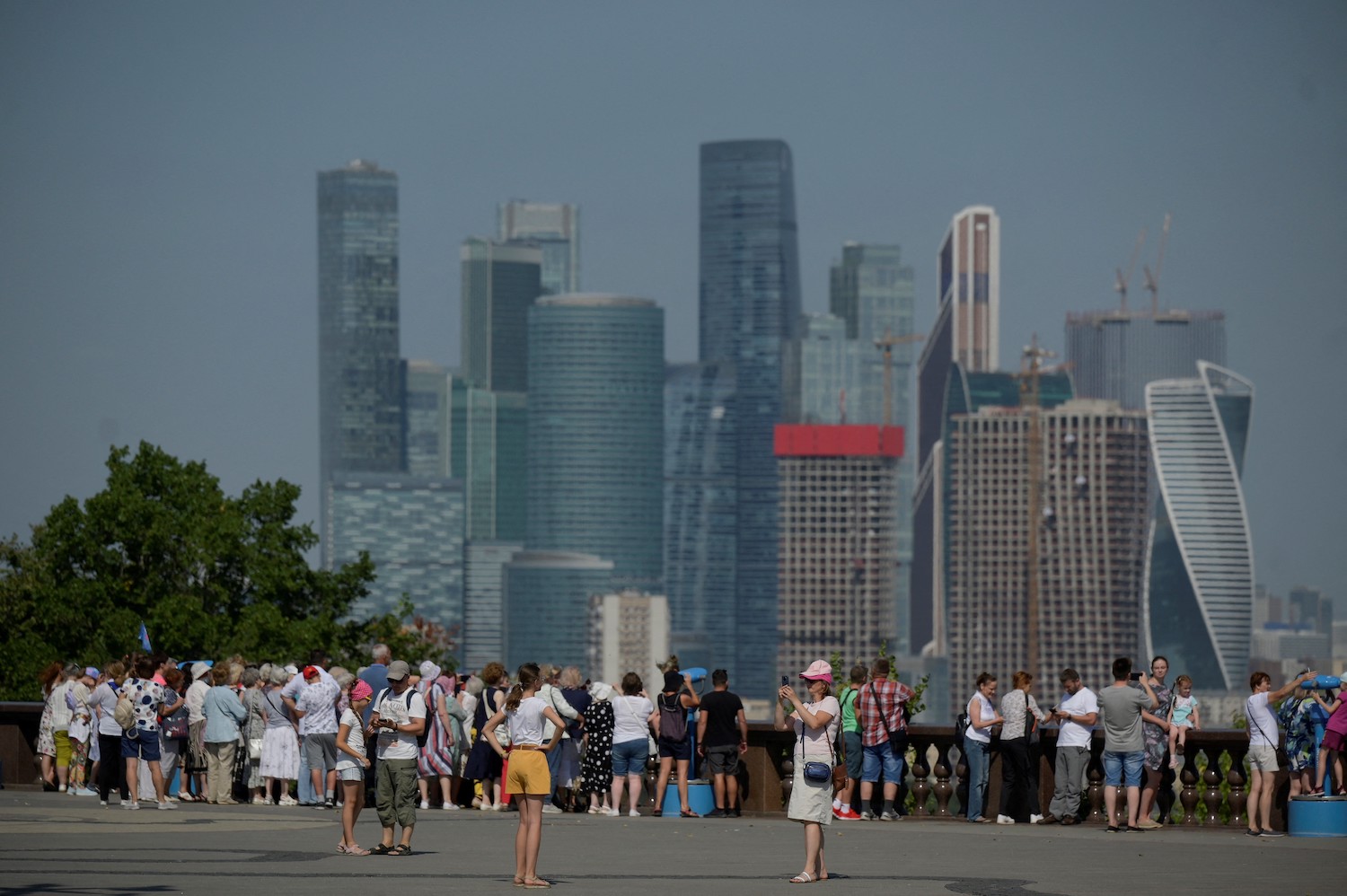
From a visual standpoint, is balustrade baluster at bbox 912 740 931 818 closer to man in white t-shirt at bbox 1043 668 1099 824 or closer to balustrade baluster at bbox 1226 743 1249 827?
man in white t-shirt at bbox 1043 668 1099 824

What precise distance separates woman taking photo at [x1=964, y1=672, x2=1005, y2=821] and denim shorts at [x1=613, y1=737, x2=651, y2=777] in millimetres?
3630

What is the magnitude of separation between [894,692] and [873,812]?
1763 millimetres

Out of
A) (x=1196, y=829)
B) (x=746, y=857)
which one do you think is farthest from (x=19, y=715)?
(x=1196, y=829)

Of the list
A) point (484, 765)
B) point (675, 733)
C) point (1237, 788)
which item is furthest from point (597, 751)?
point (1237, 788)

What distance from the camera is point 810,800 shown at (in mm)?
18734

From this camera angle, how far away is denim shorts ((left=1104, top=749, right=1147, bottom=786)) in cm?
2378

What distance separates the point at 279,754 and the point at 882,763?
6.88m

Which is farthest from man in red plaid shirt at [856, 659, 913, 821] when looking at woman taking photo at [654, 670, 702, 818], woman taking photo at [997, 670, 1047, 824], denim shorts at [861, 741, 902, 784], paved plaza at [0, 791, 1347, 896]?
woman taking photo at [654, 670, 702, 818]

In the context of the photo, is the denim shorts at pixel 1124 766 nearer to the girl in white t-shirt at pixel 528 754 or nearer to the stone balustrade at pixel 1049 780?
the stone balustrade at pixel 1049 780

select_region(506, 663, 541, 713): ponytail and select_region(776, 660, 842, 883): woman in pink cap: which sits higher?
select_region(506, 663, 541, 713): ponytail

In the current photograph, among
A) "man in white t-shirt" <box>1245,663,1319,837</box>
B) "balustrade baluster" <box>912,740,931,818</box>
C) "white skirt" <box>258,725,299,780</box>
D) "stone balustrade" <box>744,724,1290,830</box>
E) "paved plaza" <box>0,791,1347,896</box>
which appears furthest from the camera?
"white skirt" <box>258,725,299,780</box>

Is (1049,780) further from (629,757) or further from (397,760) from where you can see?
(397,760)

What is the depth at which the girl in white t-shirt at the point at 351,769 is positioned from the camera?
2072cm

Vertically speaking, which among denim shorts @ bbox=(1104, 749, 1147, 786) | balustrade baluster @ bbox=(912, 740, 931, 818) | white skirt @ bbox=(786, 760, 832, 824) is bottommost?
balustrade baluster @ bbox=(912, 740, 931, 818)
